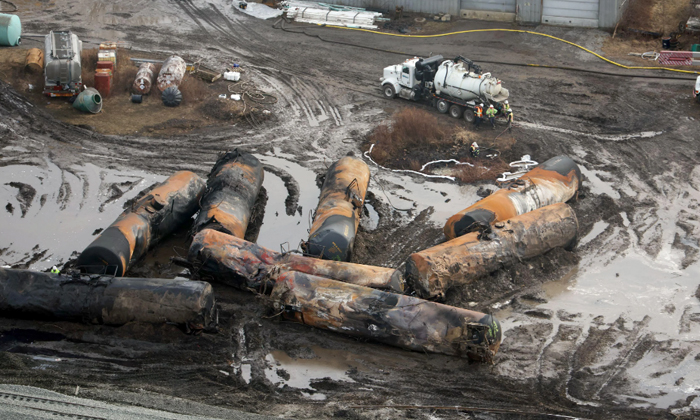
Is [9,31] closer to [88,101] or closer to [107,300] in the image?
[88,101]

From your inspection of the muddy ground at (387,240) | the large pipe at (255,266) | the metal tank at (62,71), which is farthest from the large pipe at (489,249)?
the metal tank at (62,71)

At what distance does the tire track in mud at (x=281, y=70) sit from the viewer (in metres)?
23.5

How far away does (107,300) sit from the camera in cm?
1262

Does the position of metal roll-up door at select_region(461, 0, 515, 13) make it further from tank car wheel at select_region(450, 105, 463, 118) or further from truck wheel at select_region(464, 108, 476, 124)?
truck wheel at select_region(464, 108, 476, 124)

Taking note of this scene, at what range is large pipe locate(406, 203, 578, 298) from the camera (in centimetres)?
1352

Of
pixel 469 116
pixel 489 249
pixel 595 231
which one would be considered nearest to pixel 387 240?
pixel 489 249

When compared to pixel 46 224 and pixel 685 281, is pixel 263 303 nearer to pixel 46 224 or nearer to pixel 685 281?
pixel 46 224

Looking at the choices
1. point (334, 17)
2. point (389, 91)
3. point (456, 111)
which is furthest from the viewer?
point (334, 17)

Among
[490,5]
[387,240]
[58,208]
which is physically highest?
[490,5]

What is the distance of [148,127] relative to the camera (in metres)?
21.9

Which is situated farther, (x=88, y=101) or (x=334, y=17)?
(x=334, y=17)

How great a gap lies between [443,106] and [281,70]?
749 centimetres

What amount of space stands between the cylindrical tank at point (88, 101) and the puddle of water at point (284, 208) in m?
6.84

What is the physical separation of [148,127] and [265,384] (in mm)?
13010
